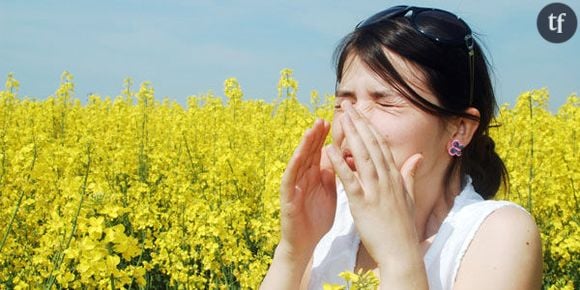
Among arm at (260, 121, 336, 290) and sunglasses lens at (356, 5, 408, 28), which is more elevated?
sunglasses lens at (356, 5, 408, 28)

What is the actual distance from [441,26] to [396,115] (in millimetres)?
242

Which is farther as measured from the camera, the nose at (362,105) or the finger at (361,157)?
the nose at (362,105)

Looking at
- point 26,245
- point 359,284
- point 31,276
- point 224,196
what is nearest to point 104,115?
point 224,196

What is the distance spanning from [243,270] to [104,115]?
19.0 feet

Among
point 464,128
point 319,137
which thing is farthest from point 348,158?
point 464,128

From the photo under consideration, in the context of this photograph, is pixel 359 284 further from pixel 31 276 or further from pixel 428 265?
pixel 31 276

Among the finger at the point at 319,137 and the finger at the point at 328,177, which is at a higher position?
the finger at the point at 319,137

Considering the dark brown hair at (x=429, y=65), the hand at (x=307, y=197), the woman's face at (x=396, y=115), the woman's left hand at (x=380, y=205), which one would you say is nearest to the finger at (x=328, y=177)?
the hand at (x=307, y=197)

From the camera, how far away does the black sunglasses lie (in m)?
1.52

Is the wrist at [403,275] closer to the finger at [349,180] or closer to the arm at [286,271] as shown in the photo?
the finger at [349,180]

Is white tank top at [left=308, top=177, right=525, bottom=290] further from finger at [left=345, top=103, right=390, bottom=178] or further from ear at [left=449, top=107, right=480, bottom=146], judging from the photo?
finger at [left=345, top=103, right=390, bottom=178]

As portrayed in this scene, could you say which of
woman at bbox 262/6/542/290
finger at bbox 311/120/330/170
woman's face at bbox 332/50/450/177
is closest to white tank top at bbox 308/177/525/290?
woman at bbox 262/6/542/290

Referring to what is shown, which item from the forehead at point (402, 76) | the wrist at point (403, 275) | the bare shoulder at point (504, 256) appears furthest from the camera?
the forehead at point (402, 76)

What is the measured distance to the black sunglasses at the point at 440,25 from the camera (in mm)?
1521
